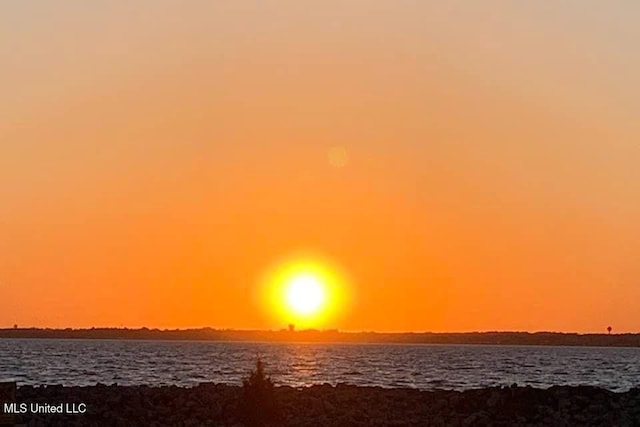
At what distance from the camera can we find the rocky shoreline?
28891mm

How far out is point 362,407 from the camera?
30531mm

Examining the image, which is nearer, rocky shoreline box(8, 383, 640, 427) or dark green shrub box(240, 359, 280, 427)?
rocky shoreline box(8, 383, 640, 427)

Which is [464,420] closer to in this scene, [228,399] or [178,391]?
[228,399]

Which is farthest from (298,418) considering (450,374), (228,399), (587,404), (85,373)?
(450,374)

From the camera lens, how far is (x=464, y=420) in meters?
28.8

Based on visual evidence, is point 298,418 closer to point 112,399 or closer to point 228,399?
point 228,399

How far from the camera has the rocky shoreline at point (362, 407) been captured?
2889 cm

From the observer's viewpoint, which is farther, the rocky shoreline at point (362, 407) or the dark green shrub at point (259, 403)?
the dark green shrub at point (259, 403)

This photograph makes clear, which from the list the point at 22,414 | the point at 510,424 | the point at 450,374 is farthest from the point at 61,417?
the point at 450,374

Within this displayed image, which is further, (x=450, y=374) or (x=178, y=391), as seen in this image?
(x=450, y=374)

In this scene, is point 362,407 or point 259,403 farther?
point 362,407

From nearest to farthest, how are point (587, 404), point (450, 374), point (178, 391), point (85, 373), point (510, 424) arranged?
point (510, 424), point (587, 404), point (178, 391), point (85, 373), point (450, 374)

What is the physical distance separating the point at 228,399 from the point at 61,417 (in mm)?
4317

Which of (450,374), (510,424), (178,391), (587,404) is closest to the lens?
(510,424)
